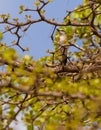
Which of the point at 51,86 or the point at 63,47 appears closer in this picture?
the point at 51,86

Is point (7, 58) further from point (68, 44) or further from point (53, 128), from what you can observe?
point (68, 44)

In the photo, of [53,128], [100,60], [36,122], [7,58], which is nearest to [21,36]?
[100,60]

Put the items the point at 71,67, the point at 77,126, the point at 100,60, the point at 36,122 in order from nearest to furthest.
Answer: the point at 77,126
the point at 36,122
the point at 100,60
the point at 71,67

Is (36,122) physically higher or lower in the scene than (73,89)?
lower

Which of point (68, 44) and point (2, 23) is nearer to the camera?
point (68, 44)

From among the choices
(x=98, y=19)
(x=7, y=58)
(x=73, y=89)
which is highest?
(x=98, y=19)

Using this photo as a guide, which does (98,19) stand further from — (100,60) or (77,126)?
(77,126)

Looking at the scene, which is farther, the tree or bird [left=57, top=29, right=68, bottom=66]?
bird [left=57, top=29, right=68, bottom=66]

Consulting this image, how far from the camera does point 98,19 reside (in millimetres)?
7832

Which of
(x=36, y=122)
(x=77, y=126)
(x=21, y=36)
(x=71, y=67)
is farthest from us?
(x=21, y=36)

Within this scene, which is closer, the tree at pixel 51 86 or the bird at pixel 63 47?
the tree at pixel 51 86

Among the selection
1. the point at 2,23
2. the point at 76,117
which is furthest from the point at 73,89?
the point at 2,23

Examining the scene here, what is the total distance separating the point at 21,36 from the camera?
7371 millimetres

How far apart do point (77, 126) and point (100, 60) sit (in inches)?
129
